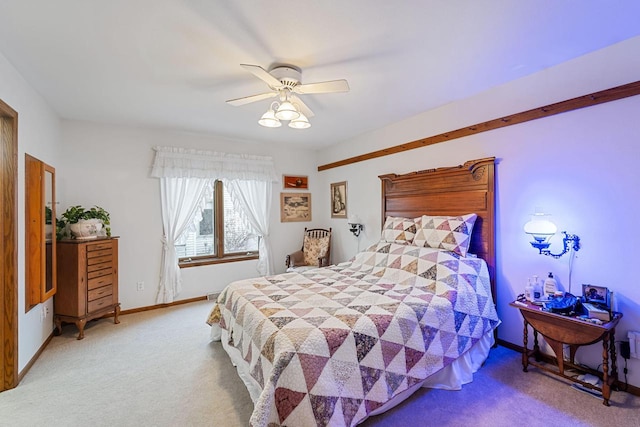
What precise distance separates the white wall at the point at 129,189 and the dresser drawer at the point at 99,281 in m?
0.36

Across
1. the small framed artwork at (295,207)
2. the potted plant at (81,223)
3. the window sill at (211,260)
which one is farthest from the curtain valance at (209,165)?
the window sill at (211,260)

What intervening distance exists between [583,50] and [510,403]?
2.71 meters

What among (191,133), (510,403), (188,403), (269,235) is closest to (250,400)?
(188,403)

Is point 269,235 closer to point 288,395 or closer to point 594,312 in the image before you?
point 288,395

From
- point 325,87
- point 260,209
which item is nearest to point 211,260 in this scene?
point 260,209

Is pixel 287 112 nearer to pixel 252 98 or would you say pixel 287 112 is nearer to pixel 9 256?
pixel 252 98

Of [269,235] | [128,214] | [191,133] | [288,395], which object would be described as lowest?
[288,395]

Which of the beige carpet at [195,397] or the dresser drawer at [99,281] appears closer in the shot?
the beige carpet at [195,397]

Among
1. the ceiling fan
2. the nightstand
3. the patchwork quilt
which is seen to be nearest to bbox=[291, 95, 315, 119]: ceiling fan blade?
the ceiling fan

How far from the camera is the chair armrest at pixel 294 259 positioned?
4.66 meters

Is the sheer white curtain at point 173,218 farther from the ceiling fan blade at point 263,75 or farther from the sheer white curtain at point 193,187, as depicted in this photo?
Answer: the ceiling fan blade at point 263,75

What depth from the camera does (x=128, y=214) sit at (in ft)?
12.8

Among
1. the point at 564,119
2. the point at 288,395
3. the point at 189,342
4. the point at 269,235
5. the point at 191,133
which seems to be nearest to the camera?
the point at 288,395

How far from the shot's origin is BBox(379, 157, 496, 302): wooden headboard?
112 inches
